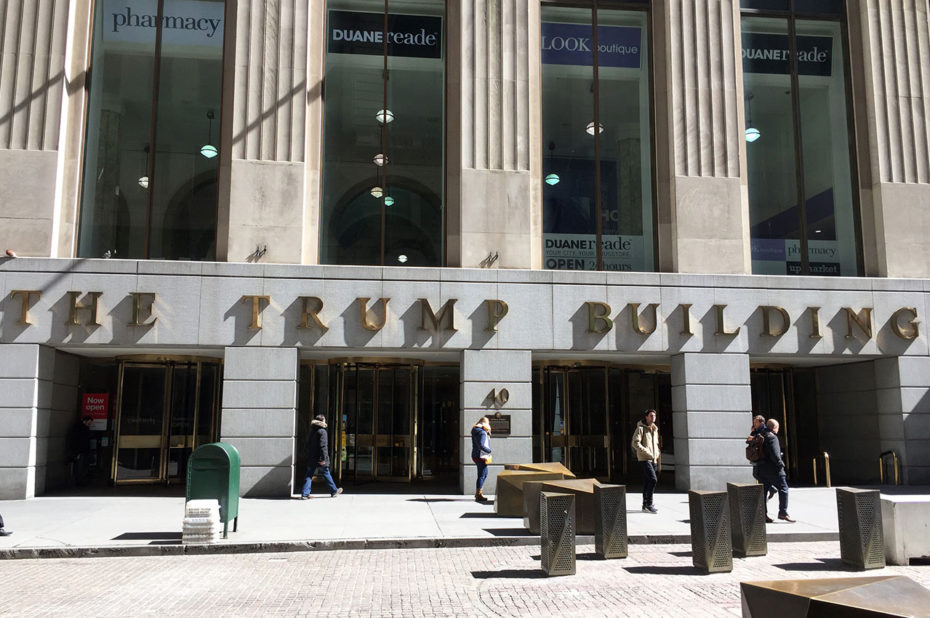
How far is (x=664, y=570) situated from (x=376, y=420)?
1162 cm

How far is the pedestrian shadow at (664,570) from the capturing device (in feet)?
29.7

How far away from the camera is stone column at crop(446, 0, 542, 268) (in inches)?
699

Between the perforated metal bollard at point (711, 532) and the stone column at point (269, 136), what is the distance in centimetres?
1089

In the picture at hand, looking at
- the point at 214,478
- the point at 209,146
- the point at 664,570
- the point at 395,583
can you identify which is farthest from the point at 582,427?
the point at 395,583

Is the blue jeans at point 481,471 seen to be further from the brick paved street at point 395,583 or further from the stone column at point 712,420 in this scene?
the stone column at point 712,420

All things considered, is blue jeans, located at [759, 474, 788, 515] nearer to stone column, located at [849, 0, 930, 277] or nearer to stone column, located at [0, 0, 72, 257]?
stone column, located at [849, 0, 930, 277]

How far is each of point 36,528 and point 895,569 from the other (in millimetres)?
12004

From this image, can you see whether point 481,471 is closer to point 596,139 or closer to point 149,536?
point 149,536

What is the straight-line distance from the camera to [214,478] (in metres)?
11.1

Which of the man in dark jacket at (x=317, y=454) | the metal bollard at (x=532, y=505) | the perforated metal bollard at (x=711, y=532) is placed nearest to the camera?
the perforated metal bollard at (x=711, y=532)

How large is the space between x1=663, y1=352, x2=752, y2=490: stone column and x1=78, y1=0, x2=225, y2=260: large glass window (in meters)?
11.2

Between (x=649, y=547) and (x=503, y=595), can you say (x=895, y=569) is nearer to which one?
(x=649, y=547)

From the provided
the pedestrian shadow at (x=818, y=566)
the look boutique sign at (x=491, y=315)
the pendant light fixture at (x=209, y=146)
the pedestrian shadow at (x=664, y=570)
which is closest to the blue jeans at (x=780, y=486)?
the pedestrian shadow at (x=818, y=566)

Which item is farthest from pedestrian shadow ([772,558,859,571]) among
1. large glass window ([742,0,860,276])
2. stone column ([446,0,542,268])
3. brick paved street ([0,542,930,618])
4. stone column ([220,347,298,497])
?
large glass window ([742,0,860,276])
